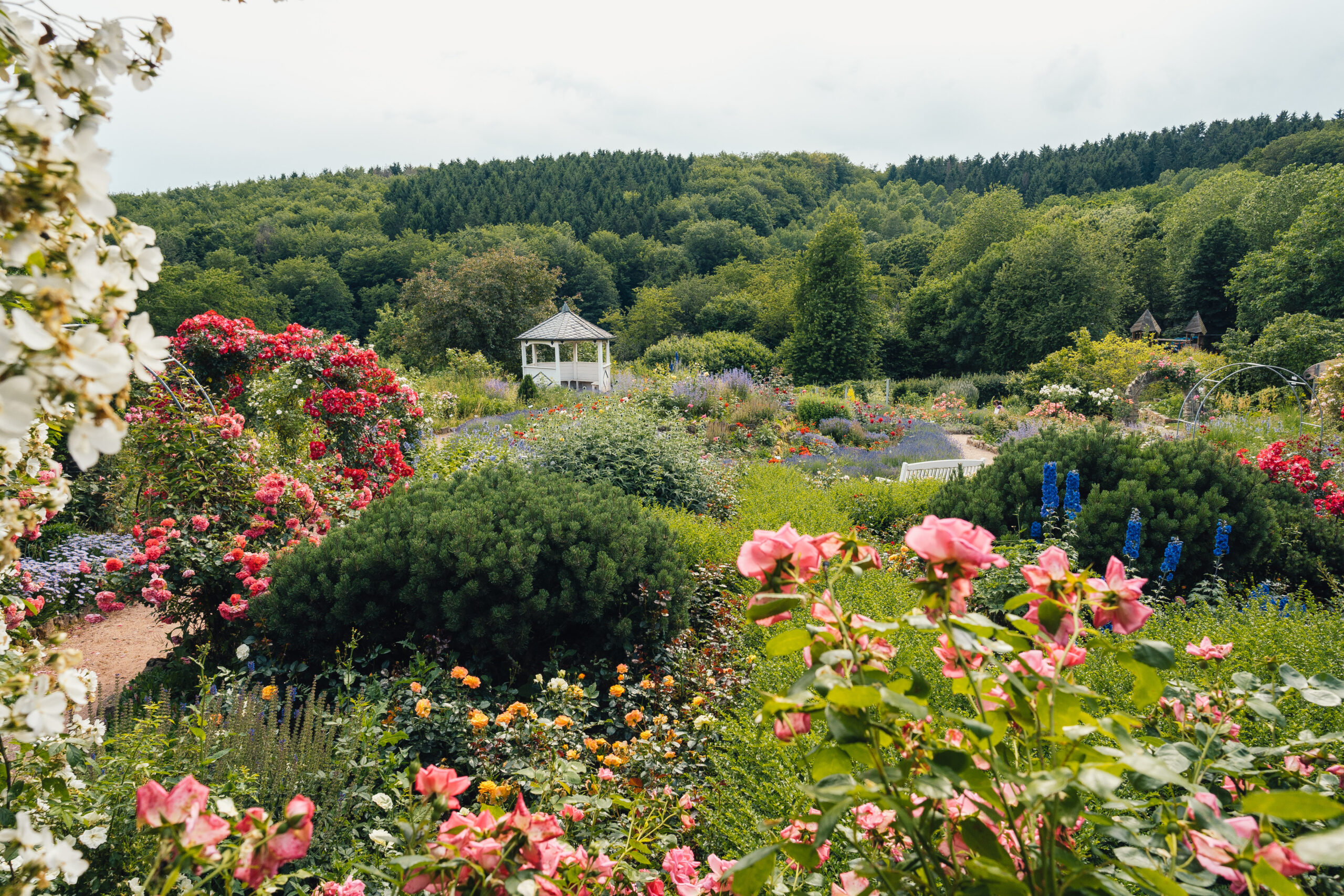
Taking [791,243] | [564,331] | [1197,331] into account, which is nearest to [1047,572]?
[564,331]

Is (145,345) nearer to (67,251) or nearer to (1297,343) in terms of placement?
(67,251)

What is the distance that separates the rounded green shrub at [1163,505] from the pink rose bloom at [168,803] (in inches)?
179

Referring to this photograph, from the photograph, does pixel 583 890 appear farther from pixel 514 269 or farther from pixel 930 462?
pixel 514 269

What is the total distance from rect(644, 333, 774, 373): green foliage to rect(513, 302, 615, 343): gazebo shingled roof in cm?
219

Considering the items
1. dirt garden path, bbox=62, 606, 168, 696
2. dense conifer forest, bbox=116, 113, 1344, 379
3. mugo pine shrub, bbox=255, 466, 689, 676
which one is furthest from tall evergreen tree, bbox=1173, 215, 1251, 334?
dirt garden path, bbox=62, 606, 168, 696

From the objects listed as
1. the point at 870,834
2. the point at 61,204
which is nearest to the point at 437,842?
the point at 870,834

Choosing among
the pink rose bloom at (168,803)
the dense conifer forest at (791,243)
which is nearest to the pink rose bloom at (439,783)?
the pink rose bloom at (168,803)

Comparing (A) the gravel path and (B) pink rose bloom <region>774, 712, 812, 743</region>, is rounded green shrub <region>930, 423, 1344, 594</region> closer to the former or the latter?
(B) pink rose bloom <region>774, 712, 812, 743</region>

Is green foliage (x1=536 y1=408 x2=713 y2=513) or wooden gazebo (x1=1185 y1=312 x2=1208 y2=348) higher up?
wooden gazebo (x1=1185 y1=312 x2=1208 y2=348)

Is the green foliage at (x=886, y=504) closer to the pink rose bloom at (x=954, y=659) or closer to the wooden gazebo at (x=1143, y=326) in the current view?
the pink rose bloom at (x=954, y=659)

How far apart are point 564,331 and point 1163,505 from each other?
17.7 meters

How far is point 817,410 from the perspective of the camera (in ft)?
41.6

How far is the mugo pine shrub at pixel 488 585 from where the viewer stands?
3.17 meters

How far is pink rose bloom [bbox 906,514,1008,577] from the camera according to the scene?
0.78m
